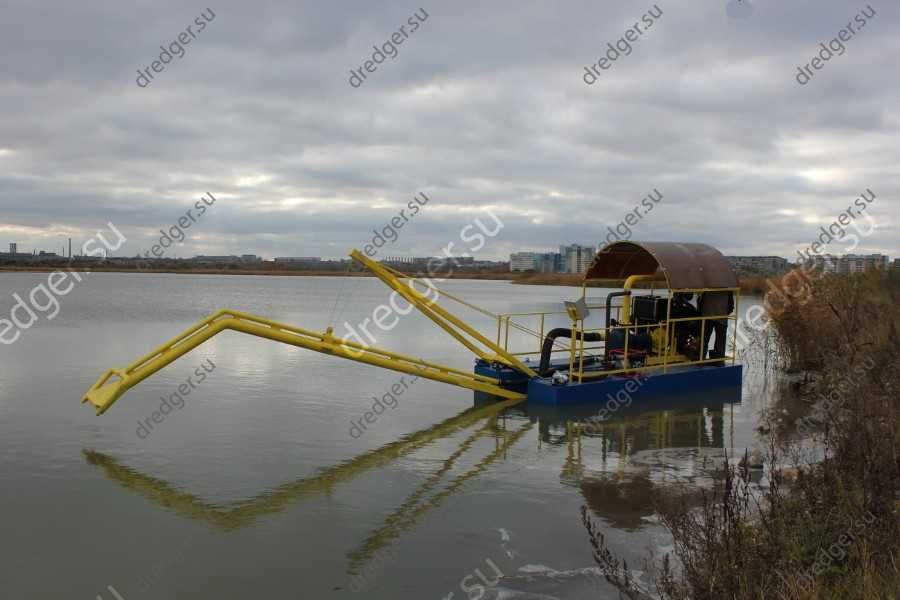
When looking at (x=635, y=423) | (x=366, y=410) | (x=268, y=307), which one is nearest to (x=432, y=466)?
(x=366, y=410)

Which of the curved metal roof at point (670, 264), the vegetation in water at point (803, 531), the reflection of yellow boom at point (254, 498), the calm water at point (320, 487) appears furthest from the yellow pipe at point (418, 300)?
the vegetation in water at point (803, 531)

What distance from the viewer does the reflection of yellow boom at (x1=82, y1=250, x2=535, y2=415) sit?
9844mm

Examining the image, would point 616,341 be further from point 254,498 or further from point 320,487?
point 254,498

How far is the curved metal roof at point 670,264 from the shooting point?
14.6m

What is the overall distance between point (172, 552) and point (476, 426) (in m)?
6.06

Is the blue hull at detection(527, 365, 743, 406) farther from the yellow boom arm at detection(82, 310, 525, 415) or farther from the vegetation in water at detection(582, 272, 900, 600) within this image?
the vegetation in water at detection(582, 272, 900, 600)

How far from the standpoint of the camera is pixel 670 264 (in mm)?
14570

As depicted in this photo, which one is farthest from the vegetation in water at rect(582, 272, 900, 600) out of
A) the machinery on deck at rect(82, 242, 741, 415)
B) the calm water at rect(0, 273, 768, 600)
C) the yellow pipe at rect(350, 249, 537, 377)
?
the yellow pipe at rect(350, 249, 537, 377)

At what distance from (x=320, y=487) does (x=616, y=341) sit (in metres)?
8.17

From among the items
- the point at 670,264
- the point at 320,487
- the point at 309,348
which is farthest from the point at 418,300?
the point at 670,264

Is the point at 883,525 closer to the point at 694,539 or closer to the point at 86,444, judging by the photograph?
the point at 694,539

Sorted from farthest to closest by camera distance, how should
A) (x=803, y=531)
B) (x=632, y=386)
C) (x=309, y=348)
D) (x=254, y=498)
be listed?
(x=632, y=386), (x=309, y=348), (x=254, y=498), (x=803, y=531)

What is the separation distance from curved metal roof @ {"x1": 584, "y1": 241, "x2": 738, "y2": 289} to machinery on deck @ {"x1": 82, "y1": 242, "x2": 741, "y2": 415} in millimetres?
27

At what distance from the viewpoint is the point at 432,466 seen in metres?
9.46
